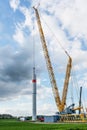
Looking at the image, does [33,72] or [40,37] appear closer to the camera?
[40,37]

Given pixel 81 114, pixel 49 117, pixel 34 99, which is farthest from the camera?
pixel 34 99

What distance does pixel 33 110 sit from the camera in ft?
618

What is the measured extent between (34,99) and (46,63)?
3044cm

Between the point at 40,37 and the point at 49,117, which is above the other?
the point at 40,37

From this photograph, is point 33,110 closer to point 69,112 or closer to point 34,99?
point 34,99

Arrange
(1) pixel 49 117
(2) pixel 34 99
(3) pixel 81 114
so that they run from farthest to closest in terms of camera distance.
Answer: (2) pixel 34 99 → (1) pixel 49 117 → (3) pixel 81 114

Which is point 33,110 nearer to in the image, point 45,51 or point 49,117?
point 49,117

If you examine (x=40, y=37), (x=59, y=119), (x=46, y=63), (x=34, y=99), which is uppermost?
(x=40, y=37)

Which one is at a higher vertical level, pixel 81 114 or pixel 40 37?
pixel 40 37

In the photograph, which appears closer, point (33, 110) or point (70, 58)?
point (70, 58)

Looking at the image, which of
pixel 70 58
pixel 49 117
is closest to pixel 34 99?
pixel 49 117

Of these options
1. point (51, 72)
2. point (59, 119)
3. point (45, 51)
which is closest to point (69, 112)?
point (59, 119)

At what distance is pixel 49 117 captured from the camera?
545 ft

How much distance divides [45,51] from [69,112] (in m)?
34.1
